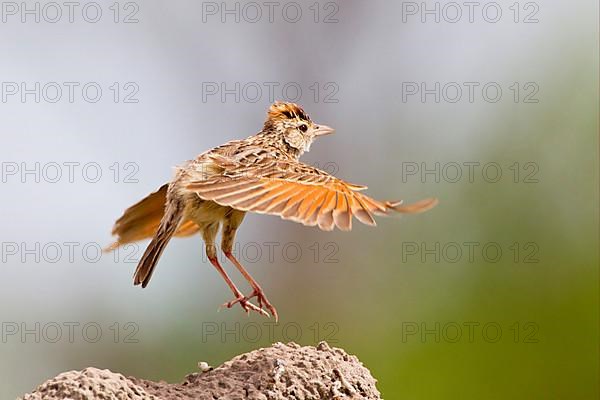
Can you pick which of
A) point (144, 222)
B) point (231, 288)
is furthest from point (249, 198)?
point (144, 222)

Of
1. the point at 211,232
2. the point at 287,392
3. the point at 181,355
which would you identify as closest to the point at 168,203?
the point at 211,232

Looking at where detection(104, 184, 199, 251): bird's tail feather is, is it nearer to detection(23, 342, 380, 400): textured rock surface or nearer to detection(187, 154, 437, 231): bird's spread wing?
detection(187, 154, 437, 231): bird's spread wing

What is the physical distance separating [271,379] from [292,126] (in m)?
2.27

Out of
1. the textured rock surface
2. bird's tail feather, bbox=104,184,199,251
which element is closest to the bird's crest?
bird's tail feather, bbox=104,184,199,251

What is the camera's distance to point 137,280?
5.36 metres

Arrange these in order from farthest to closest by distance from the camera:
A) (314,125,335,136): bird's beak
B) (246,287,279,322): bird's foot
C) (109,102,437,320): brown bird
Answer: (314,125,335,136): bird's beak
(246,287,279,322): bird's foot
(109,102,437,320): brown bird

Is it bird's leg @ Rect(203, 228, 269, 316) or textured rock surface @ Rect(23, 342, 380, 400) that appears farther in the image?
bird's leg @ Rect(203, 228, 269, 316)

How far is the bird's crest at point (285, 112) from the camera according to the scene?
6.43 meters

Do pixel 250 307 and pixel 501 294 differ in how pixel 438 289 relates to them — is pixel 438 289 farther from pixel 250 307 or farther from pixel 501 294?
pixel 250 307

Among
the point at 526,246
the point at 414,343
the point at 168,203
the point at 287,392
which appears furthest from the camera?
the point at 526,246

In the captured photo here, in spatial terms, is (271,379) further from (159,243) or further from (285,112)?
(285,112)

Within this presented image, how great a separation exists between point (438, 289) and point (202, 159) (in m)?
4.29

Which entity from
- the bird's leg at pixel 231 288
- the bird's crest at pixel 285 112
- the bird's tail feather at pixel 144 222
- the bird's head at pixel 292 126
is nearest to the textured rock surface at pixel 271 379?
the bird's leg at pixel 231 288

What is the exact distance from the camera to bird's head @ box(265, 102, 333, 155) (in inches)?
252
